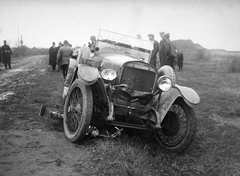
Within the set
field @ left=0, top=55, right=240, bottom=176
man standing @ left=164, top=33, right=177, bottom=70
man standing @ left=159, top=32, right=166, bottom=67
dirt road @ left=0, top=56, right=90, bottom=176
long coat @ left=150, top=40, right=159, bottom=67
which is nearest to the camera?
dirt road @ left=0, top=56, right=90, bottom=176

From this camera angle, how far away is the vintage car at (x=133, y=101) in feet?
13.1

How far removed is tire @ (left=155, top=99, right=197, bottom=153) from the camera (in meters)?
4.06

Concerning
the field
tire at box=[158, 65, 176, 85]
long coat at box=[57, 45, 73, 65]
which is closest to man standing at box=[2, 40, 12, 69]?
long coat at box=[57, 45, 73, 65]

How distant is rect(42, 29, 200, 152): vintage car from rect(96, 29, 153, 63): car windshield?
1.31 m

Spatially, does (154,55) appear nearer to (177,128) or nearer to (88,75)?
(177,128)

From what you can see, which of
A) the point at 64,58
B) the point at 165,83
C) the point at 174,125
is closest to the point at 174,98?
the point at 165,83

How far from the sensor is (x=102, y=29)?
19.3 feet

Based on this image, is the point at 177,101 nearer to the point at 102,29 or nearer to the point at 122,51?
the point at 122,51

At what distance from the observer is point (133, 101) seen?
165 inches

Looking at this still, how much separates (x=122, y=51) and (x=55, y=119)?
2187 millimetres

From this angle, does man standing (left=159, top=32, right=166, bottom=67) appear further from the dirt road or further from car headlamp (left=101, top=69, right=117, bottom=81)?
car headlamp (left=101, top=69, right=117, bottom=81)

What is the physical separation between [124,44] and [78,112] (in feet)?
7.94

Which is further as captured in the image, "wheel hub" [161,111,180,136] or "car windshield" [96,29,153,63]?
"car windshield" [96,29,153,63]

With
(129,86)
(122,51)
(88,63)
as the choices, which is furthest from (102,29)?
(129,86)
